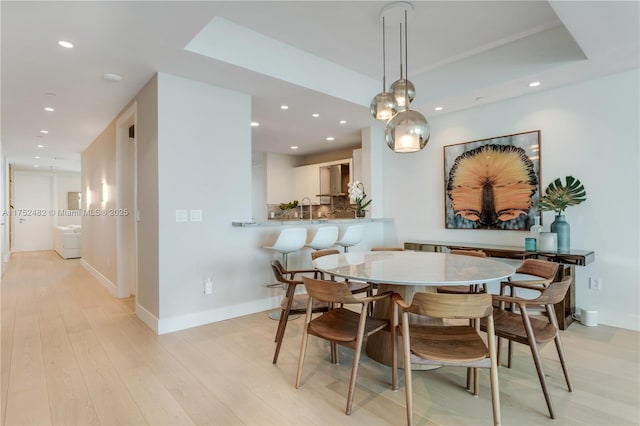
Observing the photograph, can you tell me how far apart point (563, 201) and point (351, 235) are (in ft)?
7.79

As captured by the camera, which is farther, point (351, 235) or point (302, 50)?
point (351, 235)

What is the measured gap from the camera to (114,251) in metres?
5.01

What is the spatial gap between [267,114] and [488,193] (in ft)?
10.3

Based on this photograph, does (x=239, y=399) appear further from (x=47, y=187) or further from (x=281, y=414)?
(x=47, y=187)

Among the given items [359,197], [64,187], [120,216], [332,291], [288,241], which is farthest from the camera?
[64,187]

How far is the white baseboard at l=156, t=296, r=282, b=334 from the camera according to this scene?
3377 millimetres

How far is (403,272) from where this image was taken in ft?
7.43

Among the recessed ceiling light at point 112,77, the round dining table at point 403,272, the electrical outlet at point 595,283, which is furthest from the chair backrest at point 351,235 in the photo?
the recessed ceiling light at point 112,77

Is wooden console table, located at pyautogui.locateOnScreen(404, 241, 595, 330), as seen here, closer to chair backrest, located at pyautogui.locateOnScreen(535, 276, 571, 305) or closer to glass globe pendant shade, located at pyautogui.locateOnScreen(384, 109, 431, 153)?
chair backrest, located at pyautogui.locateOnScreen(535, 276, 571, 305)

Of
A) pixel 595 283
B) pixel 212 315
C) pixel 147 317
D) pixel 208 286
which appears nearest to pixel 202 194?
pixel 208 286

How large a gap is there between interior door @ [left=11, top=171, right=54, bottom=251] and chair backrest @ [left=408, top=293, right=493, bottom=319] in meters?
12.4

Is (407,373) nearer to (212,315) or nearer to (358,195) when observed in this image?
(212,315)

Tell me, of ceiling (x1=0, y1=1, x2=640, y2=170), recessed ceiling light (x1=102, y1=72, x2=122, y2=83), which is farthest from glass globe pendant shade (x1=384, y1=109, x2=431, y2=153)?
recessed ceiling light (x1=102, y1=72, x2=122, y2=83)

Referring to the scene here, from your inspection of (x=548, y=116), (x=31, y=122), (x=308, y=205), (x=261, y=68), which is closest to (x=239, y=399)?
(x=261, y=68)
